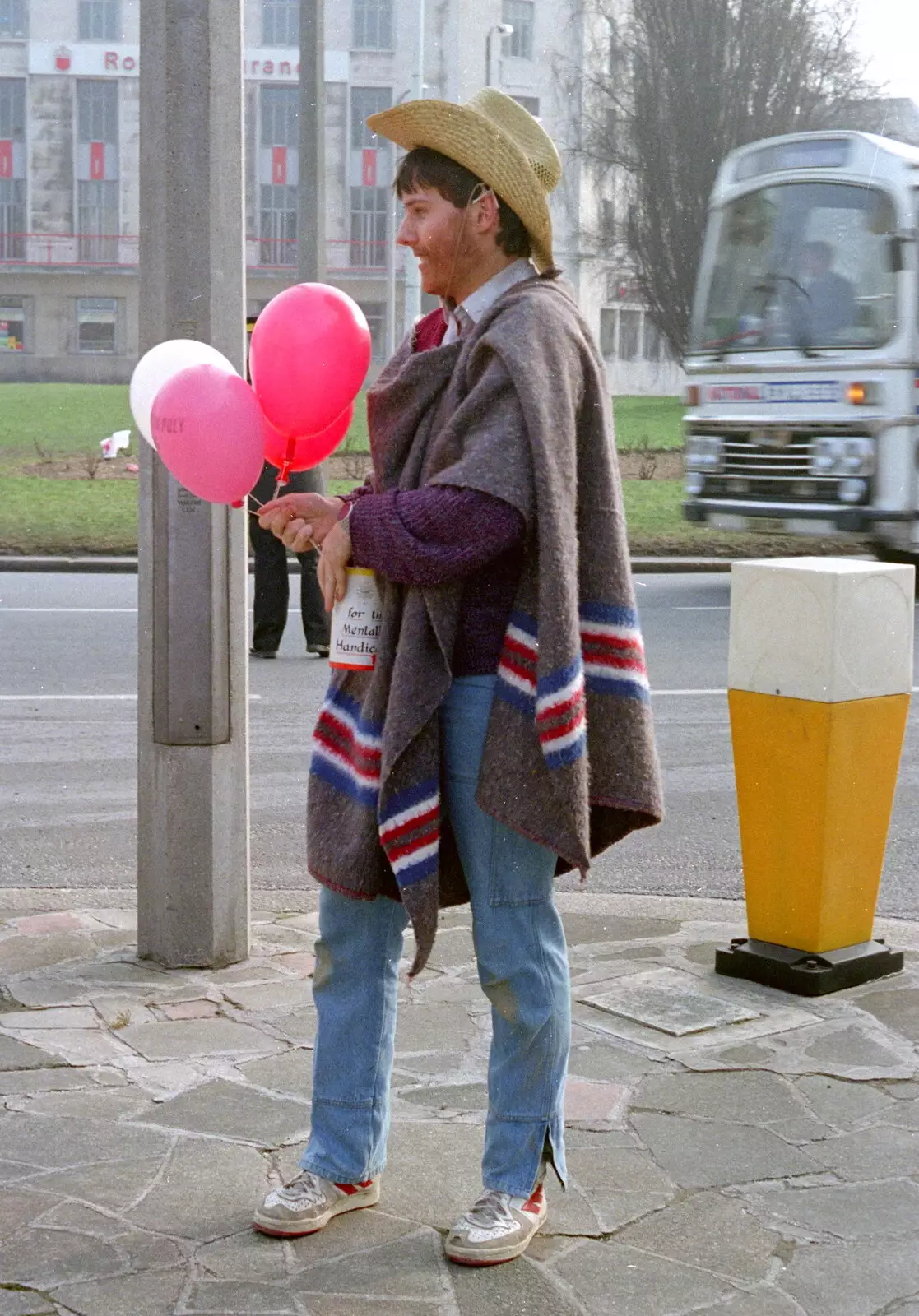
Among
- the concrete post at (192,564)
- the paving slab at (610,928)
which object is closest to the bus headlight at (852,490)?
the paving slab at (610,928)

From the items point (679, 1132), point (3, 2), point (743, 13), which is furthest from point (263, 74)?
point (679, 1132)

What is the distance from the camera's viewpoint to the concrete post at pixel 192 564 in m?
4.36

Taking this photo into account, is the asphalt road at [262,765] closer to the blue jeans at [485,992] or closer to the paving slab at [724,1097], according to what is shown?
the paving slab at [724,1097]

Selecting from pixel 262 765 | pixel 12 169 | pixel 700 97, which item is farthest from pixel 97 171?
pixel 262 765

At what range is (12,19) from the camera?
201 ft

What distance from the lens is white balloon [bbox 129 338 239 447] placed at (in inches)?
123

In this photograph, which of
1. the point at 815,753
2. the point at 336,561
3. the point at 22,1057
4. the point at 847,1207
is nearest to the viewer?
the point at 336,561

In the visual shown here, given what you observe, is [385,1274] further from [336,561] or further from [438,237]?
[438,237]

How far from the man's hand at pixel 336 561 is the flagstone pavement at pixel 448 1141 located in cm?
110

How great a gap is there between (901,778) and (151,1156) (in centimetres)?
482

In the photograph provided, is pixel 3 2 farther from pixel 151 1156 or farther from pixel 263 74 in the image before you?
pixel 151 1156

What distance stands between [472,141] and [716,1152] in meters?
1.93

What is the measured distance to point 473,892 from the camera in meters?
2.95

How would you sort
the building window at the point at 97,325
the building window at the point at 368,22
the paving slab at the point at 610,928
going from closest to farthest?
the paving slab at the point at 610,928 < the building window at the point at 368,22 < the building window at the point at 97,325
